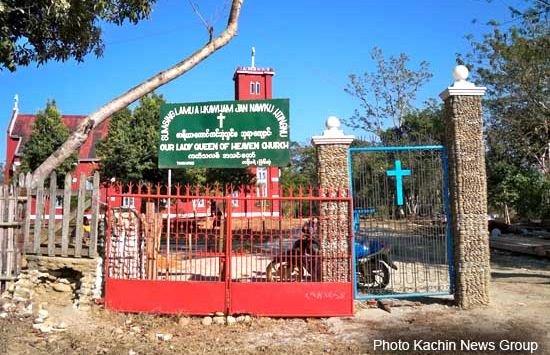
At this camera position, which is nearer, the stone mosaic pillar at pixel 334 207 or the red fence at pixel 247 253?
the red fence at pixel 247 253

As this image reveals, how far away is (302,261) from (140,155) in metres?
18.4

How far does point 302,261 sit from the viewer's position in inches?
283

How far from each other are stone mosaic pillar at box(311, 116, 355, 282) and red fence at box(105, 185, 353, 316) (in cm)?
2

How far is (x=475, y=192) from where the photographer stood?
283 inches

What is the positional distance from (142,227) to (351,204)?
369 cm

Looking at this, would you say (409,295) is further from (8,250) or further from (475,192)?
(8,250)

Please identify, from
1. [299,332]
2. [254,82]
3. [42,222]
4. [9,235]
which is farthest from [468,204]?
[254,82]

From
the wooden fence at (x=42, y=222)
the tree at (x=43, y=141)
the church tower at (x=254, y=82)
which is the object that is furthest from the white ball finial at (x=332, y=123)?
the church tower at (x=254, y=82)

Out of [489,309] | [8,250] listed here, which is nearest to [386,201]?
[489,309]

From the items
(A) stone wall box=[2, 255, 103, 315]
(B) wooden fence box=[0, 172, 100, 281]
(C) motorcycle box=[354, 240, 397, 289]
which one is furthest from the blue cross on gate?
(A) stone wall box=[2, 255, 103, 315]

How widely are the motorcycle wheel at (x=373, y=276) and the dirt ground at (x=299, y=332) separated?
61 cm

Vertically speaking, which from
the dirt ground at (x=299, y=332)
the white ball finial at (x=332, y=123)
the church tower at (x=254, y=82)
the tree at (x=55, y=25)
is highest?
the church tower at (x=254, y=82)
